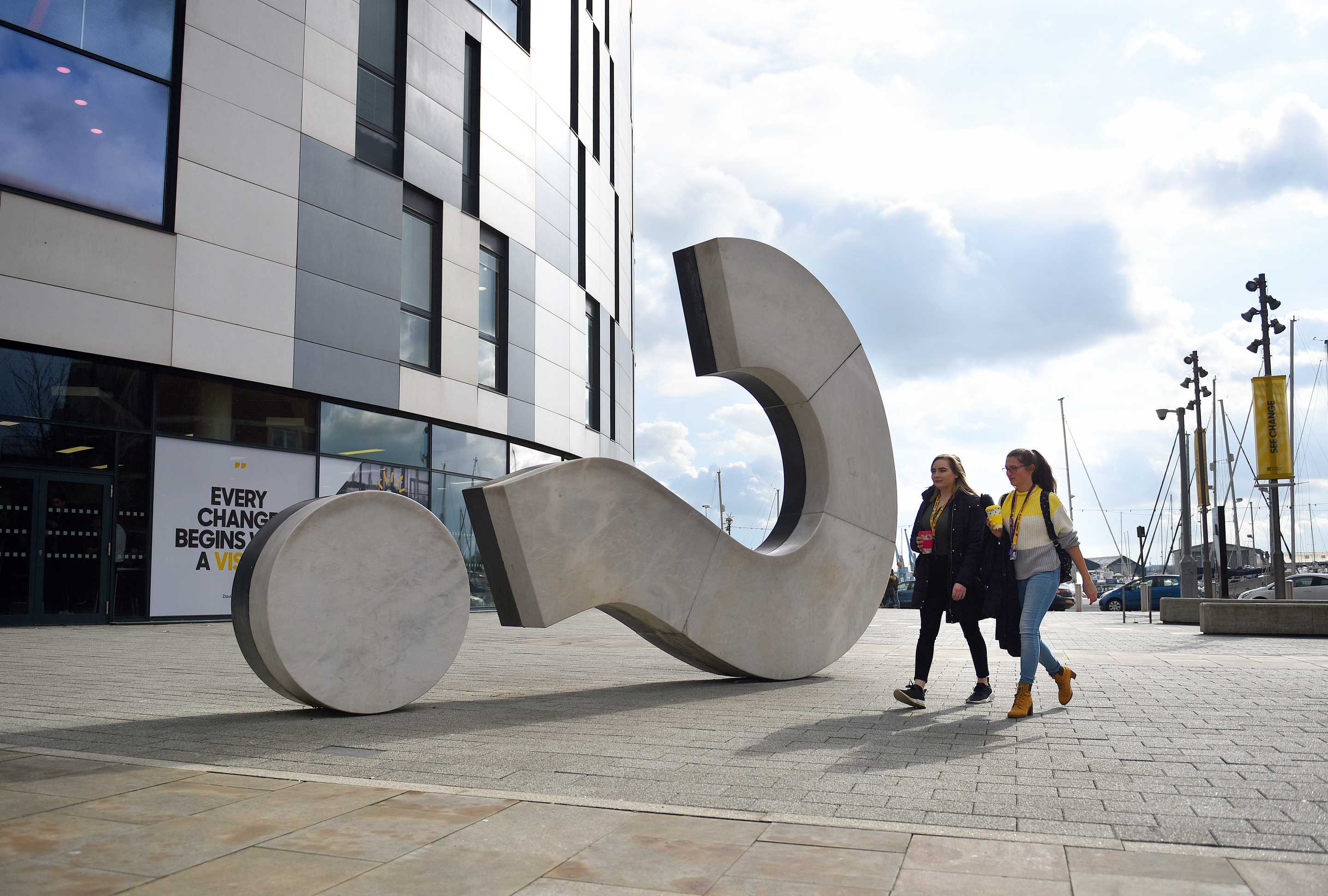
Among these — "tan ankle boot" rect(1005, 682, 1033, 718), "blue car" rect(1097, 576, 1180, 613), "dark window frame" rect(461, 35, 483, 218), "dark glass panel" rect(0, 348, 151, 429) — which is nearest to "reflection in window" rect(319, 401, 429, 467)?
"dark glass panel" rect(0, 348, 151, 429)

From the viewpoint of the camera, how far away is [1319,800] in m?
4.27

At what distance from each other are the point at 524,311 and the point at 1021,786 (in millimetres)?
22206

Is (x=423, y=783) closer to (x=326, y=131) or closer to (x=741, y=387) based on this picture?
Answer: (x=741, y=387)

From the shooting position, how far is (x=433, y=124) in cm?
2233

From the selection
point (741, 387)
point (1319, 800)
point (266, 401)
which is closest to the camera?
point (1319, 800)

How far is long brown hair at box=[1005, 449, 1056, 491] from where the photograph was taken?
23.6 ft

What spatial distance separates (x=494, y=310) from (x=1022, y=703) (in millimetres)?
19834

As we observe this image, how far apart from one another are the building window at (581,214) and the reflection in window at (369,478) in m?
9.24

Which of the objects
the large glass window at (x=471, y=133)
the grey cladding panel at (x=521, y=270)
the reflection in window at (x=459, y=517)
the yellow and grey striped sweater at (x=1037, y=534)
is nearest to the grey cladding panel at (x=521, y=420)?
the reflection in window at (x=459, y=517)

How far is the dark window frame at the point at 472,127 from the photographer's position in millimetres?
23812

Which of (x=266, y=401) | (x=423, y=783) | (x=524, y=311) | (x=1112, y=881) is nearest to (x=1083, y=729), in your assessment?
(x=1112, y=881)

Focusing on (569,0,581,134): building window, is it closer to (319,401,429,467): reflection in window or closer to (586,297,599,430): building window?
(586,297,599,430): building window

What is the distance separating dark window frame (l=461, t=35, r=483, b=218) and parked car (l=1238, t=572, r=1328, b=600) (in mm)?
23415

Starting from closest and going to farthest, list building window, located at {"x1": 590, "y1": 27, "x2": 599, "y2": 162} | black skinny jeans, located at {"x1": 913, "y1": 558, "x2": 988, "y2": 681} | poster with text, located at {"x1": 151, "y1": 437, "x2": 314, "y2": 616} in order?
black skinny jeans, located at {"x1": 913, "y1": 558, "x2": 988, "y2": 681}
poster with text, located at {"x1": 151, "y1": 437, "x2": 314, "y2": 616}
building window, located at {"x1": 590, "y1": 27, "x2": 599, "y2": 162}
